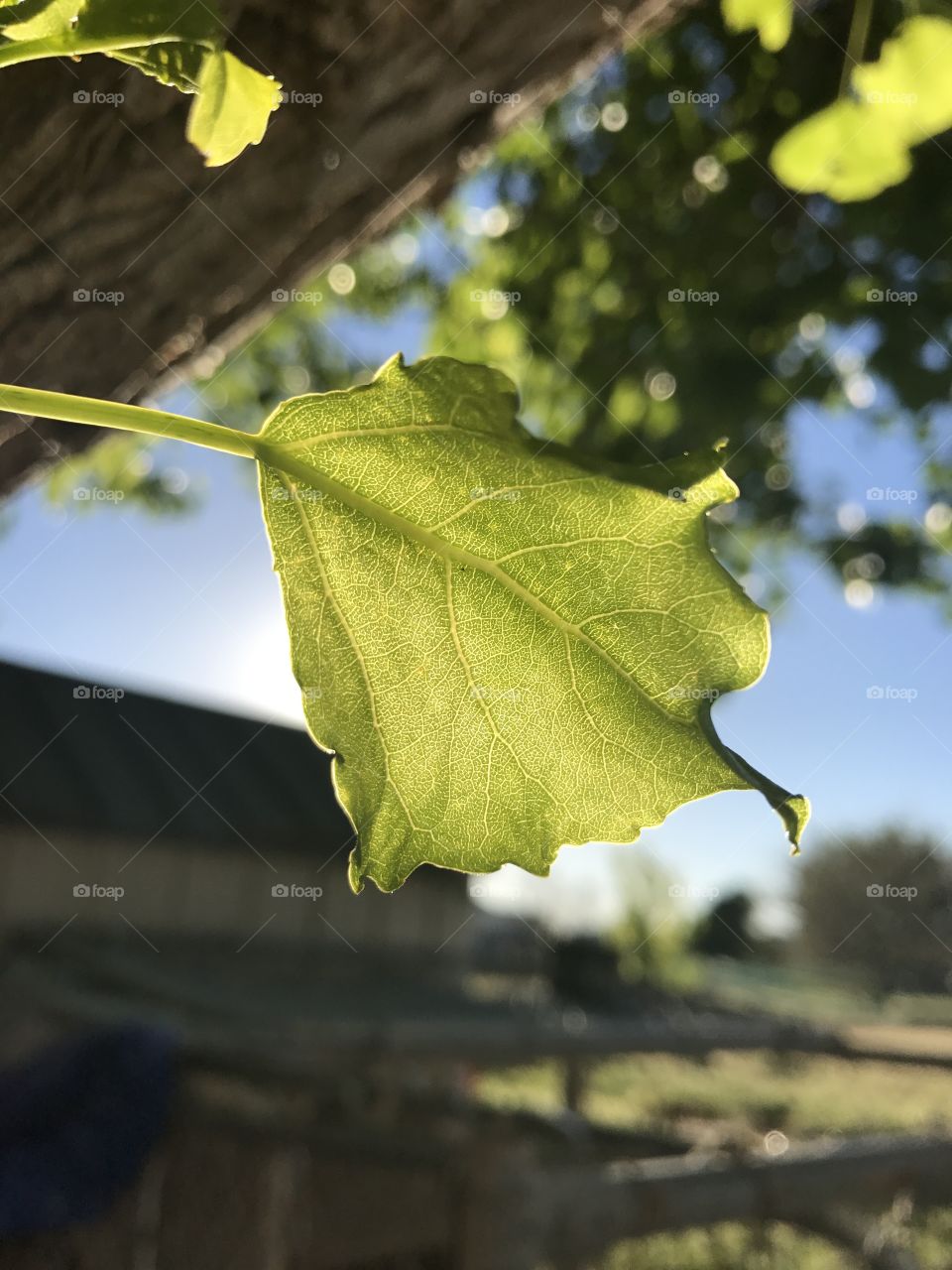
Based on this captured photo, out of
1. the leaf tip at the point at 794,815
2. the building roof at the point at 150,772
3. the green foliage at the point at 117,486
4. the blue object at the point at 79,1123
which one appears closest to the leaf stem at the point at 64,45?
the leaf tip at the point at 794,815

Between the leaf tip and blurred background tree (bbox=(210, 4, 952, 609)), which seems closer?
the leaf tip

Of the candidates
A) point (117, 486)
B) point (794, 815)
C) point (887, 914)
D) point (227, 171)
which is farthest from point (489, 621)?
point (887, 914)

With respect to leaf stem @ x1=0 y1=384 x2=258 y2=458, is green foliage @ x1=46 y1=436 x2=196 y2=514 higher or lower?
higher

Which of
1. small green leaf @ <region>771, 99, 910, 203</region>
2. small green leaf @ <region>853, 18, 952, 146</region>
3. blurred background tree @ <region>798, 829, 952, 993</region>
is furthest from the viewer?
blurred background tree @ <region>798, 829, 952, 993</region>

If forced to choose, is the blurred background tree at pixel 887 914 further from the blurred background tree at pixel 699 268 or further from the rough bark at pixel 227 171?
the rough bark at pixel 227 171

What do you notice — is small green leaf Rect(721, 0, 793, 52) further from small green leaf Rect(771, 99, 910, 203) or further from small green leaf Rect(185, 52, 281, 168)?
small green leaf Rect(185, 52, 281, 168)

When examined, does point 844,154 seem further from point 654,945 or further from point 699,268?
point 654,945

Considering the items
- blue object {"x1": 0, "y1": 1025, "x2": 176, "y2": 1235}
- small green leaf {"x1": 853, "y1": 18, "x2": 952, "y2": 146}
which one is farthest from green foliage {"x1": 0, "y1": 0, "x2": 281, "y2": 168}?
blue object {"x1": 0, "y1": 1025, "x2": 176, "y2": 1235}
